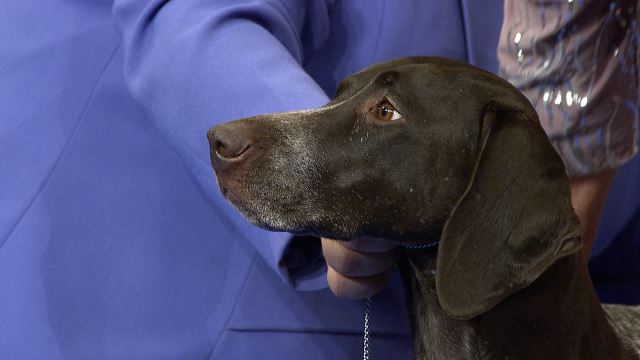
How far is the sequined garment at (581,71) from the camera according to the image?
61.6 inches

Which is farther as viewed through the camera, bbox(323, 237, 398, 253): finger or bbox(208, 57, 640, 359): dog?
bbox(323, 237, 398, 253): finger

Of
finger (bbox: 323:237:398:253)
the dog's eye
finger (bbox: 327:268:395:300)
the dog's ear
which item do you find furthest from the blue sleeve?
the dog's ear

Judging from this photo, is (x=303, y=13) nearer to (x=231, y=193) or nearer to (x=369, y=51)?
(x=369, y=51)

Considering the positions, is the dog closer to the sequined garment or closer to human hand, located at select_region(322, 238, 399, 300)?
human hand, located at select_region(322, 238, 399, 300)

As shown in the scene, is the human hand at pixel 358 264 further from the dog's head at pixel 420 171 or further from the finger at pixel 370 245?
the dog's head at pixel 420 171

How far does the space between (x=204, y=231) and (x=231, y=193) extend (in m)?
0.69

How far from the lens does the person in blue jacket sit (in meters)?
1.80

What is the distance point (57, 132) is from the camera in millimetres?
2137

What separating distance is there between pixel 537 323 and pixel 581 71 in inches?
21.7

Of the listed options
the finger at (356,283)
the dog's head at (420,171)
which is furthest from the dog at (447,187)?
the finger at (356,283)

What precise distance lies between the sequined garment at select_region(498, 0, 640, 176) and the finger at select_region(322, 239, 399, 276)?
1.44ft

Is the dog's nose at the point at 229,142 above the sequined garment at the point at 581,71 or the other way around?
above

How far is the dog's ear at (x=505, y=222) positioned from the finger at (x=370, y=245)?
0.19 meters

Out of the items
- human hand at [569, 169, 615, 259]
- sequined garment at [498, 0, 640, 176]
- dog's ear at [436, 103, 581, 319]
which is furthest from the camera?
human hand at [569, 169, 615, 259]
